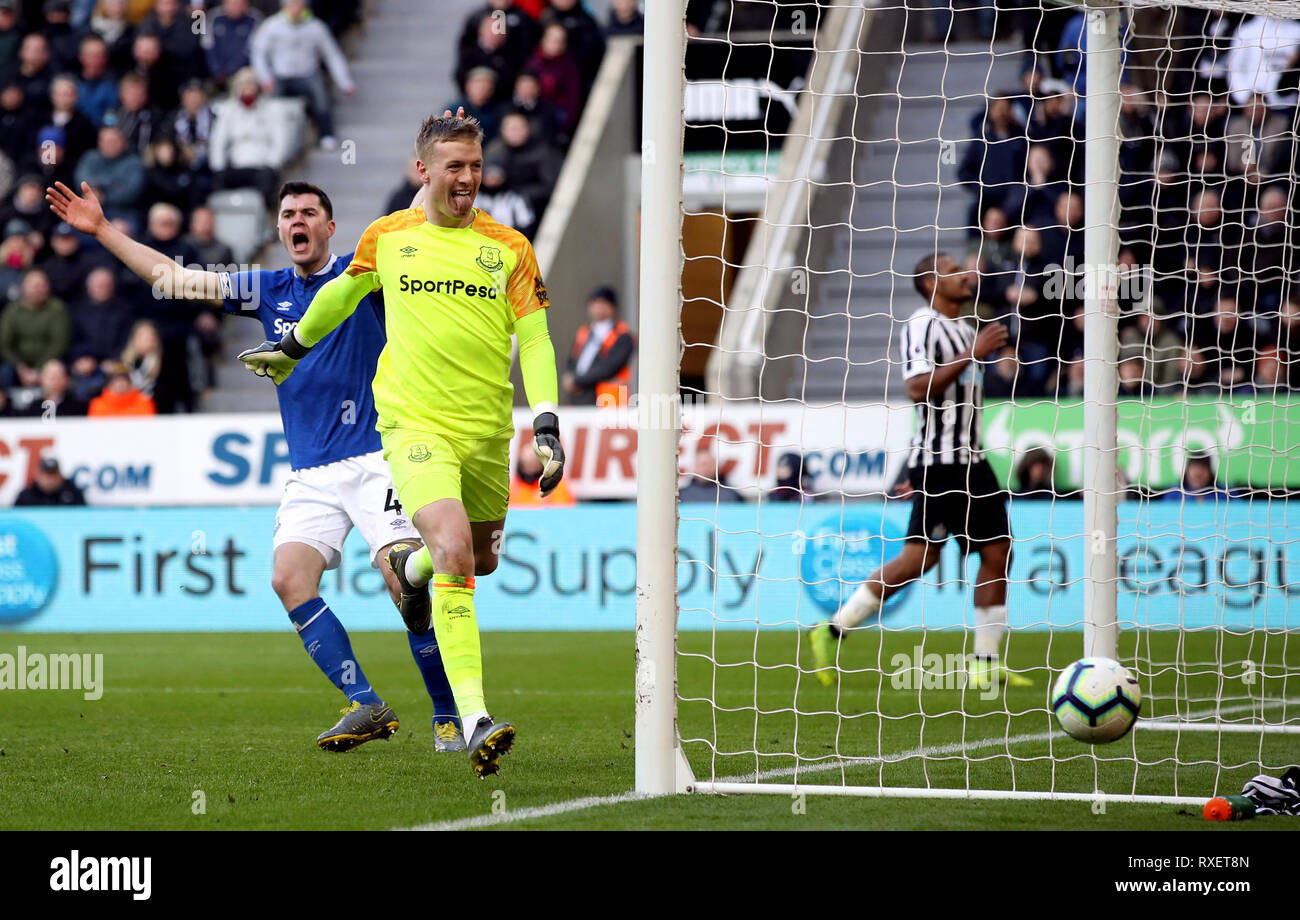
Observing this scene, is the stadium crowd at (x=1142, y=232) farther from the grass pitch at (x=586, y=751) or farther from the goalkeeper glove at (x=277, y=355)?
the goalkeeper glove at (x=277, y=355)

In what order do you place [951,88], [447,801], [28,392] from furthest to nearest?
[951,88], [28,392], [447,801]

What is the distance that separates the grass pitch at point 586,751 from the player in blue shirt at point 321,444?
0.30 metres

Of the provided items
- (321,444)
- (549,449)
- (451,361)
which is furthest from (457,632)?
(321,444)

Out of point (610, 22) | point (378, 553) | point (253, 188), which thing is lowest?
point (378, 553)

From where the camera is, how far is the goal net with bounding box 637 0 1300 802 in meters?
5.80

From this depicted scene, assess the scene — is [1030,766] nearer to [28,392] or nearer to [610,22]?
[28,392]

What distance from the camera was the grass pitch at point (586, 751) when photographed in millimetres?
4777

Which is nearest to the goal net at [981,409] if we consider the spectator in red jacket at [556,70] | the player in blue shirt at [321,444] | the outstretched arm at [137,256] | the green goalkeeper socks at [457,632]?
the green goalkeeper socks at [457,632]

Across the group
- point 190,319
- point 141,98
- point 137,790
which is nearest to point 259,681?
point 137,790

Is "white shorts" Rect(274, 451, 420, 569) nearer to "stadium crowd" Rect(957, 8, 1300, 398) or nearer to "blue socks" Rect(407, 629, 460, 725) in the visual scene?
"blue socks" Rect(407, 629, 460, 725)

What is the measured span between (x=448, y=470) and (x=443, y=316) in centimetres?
51

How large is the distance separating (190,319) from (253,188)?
62.0 inches

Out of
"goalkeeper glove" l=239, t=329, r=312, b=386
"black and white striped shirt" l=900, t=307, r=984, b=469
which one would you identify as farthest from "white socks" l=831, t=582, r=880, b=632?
"goalkeeper glove" l=239, t=329, r=312, b=386

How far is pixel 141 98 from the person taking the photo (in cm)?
1648
